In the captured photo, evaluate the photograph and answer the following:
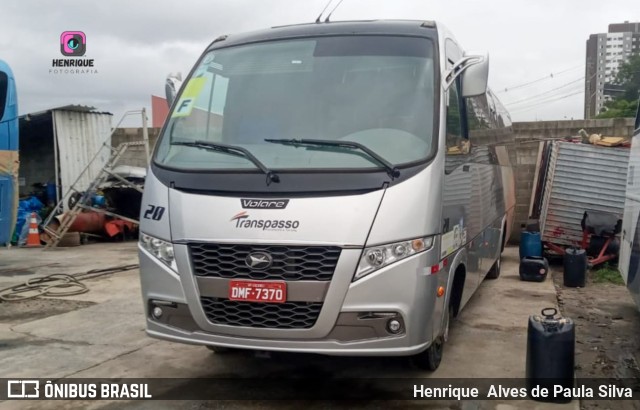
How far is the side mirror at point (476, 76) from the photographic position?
4.58m

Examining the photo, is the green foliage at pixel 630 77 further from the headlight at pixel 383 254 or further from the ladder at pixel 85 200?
the headlight at pixel 383 254

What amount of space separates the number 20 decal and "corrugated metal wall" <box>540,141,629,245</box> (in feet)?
26.4

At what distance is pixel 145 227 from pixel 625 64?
163 feet

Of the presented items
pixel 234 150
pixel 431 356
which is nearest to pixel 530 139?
pixel 431 356

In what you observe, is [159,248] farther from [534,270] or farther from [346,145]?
[534,270]

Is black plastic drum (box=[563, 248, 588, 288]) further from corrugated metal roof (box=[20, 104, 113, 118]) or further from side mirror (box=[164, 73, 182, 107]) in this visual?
corrugated metal roof (box=[20, 104, 113, 118])

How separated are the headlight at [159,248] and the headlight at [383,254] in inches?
51.1

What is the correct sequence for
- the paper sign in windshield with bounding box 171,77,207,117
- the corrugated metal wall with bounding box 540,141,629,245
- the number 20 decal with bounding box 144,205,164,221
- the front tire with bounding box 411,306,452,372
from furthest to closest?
the corrugated metal wall with bounding box 540,141,629,245, the paper sign in windshield with bounding box 171,77,207,117, the front tire with bounding box 411,306,452,372, the number 20 decal with bounding box 144,205,164,221

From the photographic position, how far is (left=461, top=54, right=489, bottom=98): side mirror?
4582mm

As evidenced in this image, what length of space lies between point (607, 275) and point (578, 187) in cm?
169

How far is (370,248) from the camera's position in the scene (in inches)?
151

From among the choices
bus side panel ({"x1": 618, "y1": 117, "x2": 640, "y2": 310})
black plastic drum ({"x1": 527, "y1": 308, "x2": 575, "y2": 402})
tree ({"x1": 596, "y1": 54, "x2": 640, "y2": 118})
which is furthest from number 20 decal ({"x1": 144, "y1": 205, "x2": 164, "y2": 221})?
tree ({"x1": 596, "y1": 54, "x2": 640, "y2": 118})

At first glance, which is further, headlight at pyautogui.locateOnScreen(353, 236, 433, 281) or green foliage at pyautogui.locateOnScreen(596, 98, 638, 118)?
green foliage at pyautogui.locateOnScreen(596, 98, 638, 118)

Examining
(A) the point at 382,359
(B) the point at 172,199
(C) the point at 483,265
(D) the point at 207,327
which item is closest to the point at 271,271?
(D) the point at 207,327
